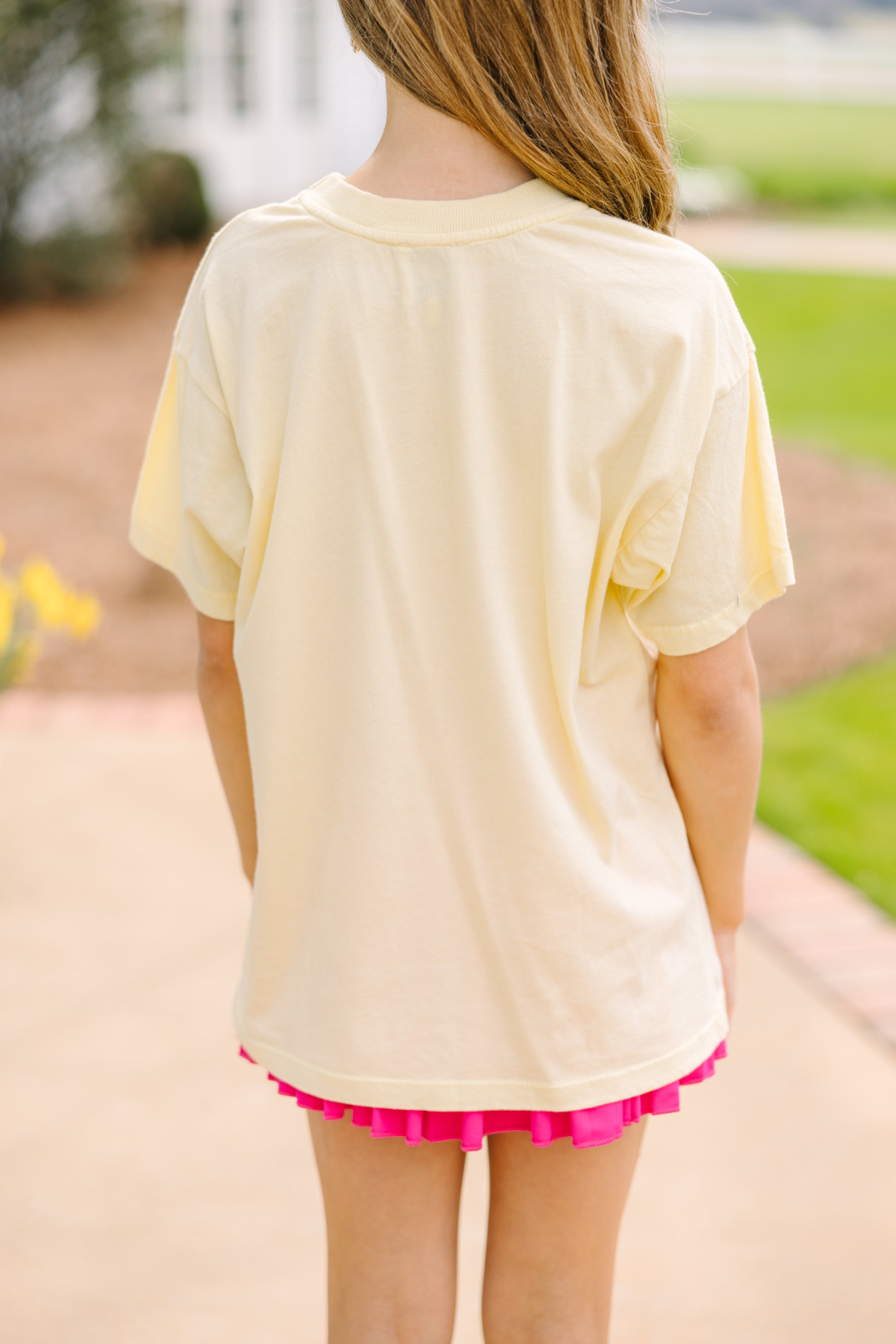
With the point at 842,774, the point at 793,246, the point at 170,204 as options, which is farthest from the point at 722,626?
the point at 793,246

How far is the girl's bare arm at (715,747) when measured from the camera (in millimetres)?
1271

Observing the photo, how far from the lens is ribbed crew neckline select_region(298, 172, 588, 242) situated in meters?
1.11

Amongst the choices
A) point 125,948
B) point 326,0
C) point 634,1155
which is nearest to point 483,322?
point 634,1155

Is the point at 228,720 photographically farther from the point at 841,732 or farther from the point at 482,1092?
the point at 841,732

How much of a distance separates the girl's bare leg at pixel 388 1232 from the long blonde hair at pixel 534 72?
34.7 inches

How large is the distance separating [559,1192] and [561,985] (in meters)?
0.24

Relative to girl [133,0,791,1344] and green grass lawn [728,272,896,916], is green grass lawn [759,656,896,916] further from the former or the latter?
girl [133,0,791,1344]

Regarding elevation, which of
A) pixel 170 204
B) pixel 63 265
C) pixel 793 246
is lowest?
pixel 793 246

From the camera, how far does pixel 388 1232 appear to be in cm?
135

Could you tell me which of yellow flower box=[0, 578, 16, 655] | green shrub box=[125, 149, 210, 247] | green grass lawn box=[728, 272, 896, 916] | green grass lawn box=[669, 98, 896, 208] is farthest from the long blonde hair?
green grass lawn box=[669, 98, 896, 208]

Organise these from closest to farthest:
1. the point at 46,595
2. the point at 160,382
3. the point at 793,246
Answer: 1. the point at 46,595
2. the point at 160,382
3. the point at 793,246

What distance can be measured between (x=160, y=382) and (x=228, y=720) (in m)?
8.55

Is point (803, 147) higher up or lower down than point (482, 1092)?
lower down

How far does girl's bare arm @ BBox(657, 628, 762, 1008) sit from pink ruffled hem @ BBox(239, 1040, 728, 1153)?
21 centimetres
